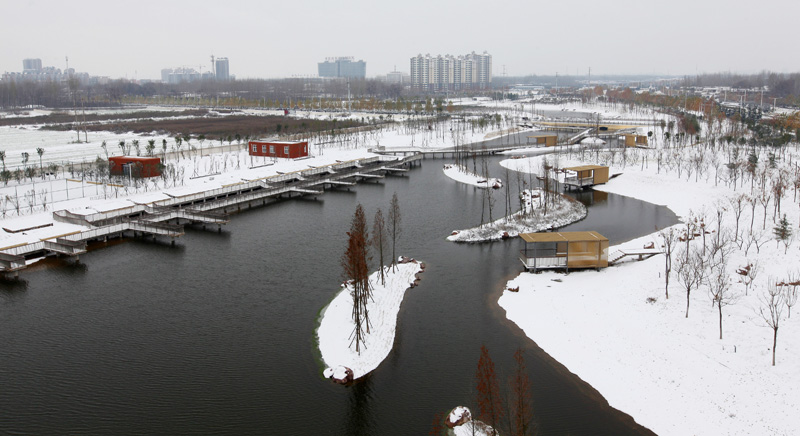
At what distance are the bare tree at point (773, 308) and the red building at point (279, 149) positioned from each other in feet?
85.3

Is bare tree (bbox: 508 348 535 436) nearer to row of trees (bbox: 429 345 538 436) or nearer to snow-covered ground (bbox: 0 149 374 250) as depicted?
row of trees (bbox: 429 345 538 436)

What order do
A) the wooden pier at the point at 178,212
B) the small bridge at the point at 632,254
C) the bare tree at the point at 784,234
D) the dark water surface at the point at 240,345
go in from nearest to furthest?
the dark water surface at the point at 240,345, the bare tree at the point at 784,234, the small bridge at the point at 632,254, the wooden pier at the point at 178,212

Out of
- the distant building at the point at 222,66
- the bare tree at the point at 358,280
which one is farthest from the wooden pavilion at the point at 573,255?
Answer: the distant building at the point at 222,66

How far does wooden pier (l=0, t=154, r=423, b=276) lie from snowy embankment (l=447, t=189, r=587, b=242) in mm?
8910

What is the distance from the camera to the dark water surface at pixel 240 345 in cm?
972

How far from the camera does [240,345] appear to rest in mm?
12117

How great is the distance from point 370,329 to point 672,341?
5.92 m

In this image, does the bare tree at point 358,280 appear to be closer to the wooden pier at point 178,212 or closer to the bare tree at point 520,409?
the bare tree at point 520,409

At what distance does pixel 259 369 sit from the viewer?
11.2 meters

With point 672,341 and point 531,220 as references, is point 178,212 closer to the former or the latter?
point 531,220

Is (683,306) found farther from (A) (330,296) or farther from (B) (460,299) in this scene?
(A) (330,296)

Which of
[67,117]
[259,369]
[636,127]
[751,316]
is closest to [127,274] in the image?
[259,369]

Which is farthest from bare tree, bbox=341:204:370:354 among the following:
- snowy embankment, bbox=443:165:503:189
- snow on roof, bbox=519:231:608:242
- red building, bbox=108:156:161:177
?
red building, bbox=108:156:161:177

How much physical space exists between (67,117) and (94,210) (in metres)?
51.1
